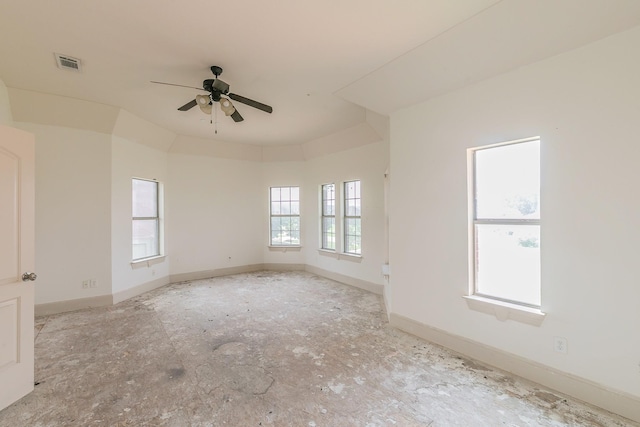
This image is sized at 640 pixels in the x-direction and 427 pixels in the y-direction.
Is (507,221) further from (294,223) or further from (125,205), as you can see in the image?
(125,205)

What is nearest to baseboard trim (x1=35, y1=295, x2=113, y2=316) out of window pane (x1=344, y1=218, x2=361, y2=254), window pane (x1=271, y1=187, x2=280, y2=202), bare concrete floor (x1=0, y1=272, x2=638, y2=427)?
bare concrete floor (x1=0, y1=272, x2=638, y2=427)

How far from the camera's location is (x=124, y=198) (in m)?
4.55

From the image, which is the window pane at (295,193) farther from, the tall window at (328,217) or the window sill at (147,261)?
the window sill at (147,261)

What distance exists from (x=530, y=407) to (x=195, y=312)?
3.86 metres

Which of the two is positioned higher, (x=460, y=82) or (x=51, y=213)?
(x=460, y=82)

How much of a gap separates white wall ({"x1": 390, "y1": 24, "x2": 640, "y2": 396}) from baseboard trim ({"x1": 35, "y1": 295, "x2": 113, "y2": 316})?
15.7 feet

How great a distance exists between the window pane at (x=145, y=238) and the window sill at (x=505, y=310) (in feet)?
17.2

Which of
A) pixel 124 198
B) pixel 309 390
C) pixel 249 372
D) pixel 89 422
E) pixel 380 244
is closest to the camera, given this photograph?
pixel 89 422

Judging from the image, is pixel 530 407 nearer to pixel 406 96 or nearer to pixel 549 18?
→ pixel 549 18

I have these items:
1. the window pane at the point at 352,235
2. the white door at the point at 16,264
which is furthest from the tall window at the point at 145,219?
the window pane at the point at 352,235

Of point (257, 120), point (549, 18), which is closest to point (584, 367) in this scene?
point (549, 18)

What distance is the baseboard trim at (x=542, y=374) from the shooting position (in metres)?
1.90

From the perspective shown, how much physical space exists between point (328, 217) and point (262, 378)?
409 centimetres

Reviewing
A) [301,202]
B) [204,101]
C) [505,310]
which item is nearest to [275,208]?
[301,202]
